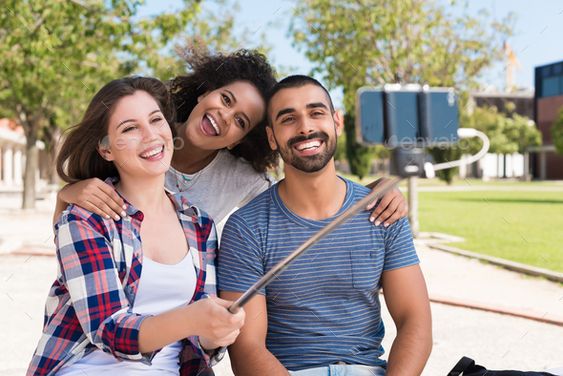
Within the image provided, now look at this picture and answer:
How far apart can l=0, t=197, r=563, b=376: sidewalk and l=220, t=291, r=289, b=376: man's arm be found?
8.11 ft

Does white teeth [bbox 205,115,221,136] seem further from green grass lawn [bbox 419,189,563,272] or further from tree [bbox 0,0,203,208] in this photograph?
green grass lawn [bbox 419,189,563,272]

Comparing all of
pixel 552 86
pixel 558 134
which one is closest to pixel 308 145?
pixel 558 134

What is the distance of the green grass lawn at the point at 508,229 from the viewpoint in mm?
11914

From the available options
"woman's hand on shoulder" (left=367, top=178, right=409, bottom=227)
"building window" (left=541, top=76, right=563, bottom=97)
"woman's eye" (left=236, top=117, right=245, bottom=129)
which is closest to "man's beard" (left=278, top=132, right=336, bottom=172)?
"woman's hand on shoulder" (left=367, top=178, right=409, bottom=227)

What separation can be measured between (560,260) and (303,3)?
20.9 feet

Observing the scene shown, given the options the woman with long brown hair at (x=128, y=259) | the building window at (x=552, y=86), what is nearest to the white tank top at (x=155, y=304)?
the woman with long brown hair at (x=128, y=259)

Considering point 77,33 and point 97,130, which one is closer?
point 97,130

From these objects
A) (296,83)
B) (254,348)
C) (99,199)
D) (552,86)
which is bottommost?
(552,86)

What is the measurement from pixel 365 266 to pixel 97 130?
3.79ft

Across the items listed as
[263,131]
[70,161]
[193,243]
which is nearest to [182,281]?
[193,243]

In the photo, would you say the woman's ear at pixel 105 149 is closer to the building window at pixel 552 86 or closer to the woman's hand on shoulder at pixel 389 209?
the woman's hand on shoulder at pixel 389 209

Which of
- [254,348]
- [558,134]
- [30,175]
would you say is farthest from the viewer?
[558,134]

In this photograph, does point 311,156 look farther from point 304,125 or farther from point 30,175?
point 30,175

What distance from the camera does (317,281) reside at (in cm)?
284
